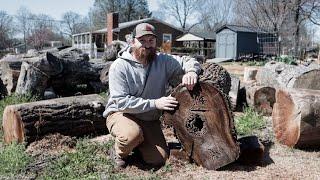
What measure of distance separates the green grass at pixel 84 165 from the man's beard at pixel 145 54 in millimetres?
1097

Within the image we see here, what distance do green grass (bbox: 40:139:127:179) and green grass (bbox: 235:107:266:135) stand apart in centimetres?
180

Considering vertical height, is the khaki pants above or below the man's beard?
below

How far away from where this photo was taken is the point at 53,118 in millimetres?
5371

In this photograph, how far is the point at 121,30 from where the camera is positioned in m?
37.8

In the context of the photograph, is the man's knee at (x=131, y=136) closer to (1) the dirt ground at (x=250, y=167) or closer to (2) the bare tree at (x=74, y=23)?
(1) the dirt ground at (x=250, y=167)

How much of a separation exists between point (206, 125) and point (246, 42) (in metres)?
27.1

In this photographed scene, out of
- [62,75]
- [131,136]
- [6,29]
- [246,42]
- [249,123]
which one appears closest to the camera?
[131,136]

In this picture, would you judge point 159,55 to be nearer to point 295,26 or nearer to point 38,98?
point 38,98

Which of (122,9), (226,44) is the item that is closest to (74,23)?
(122,9)

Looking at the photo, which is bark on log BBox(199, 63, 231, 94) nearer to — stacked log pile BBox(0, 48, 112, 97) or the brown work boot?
the brown work boot

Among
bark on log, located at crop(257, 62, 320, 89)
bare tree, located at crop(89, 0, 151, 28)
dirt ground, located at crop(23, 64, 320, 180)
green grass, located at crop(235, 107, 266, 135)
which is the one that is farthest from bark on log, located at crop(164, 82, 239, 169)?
bare tree, located at crop(89, 0, 151, 28)

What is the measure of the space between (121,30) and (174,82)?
3347cm

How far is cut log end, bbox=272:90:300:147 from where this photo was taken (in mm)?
4785

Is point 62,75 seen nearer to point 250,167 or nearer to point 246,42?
point 250,167
